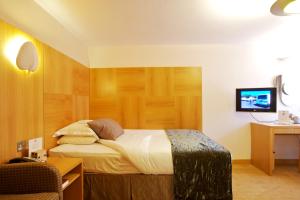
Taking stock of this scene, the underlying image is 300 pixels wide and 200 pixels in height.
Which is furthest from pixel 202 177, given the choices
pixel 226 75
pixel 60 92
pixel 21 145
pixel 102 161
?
pixel 226 75

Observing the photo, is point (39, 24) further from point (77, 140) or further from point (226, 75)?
point (226, 75)

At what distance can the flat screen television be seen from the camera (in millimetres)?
3396

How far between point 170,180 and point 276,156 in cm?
283

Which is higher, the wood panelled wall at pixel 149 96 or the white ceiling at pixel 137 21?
the white ceiling at pixel 137 21

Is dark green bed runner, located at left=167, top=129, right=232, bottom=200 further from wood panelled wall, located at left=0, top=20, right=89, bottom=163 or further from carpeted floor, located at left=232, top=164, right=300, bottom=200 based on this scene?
wood panelled wall, located at left=0, top=20, right=89, bottom=163

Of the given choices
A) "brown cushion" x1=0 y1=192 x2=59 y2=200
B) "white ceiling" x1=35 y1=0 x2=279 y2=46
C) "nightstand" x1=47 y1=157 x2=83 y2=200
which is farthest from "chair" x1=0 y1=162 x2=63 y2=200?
"white ceiling" x1=35 y1=0 x2=279 y2=46

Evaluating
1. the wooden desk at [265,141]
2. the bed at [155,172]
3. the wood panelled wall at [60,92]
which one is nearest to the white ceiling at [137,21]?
the wood panelled wall at [60,92]

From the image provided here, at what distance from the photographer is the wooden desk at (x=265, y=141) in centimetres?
309

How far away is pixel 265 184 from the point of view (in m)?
2.79

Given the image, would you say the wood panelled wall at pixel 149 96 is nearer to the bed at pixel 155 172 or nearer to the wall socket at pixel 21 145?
the bed at pixel 155 172

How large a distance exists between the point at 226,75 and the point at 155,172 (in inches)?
103

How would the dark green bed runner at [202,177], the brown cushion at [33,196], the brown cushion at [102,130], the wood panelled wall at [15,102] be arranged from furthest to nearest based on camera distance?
the brown cushion at [102,130] → the dark green bed runner at [202,177] → the wood panelled wall at [15,102] → the brown cushion at [33,196]

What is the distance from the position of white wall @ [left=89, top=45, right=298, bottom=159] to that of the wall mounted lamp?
5.82 feet

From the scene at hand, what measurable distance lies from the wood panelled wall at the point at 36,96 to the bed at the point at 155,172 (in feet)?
1.44
